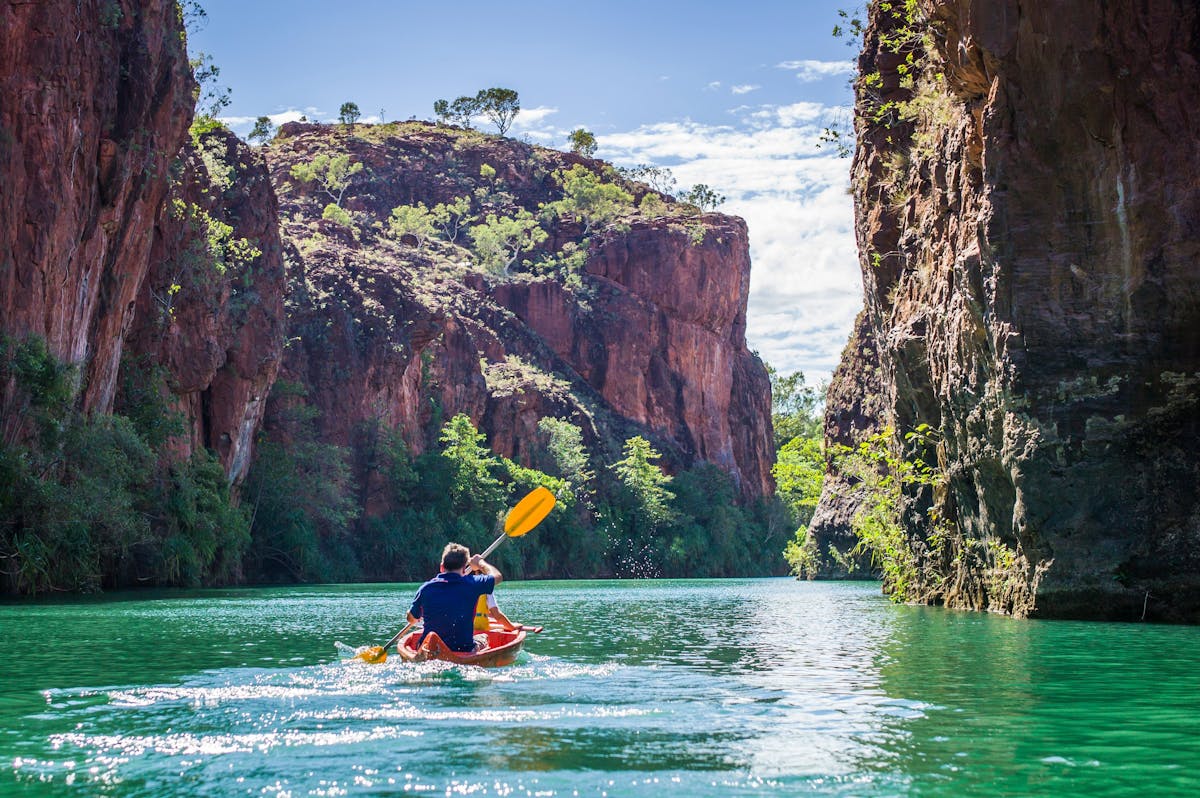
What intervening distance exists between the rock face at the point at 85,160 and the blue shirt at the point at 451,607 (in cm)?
2412

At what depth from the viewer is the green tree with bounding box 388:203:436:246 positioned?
114 m

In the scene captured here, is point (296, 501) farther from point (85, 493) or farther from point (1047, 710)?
point (1047, 710)

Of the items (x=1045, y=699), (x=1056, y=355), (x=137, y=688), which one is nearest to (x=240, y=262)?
(x=1056, y=355)

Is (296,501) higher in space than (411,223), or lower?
lower

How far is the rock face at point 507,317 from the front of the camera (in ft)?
240

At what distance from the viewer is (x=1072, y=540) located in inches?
851

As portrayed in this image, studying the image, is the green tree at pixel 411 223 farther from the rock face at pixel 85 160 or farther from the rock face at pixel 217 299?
the rock face at pixel 85 160

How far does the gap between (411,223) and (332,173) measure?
1054 cm

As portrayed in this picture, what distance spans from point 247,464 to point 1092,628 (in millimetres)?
43283

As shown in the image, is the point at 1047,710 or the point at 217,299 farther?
the point at 217,299

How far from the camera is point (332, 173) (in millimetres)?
119062

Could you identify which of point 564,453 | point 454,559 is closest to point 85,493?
point 454,559

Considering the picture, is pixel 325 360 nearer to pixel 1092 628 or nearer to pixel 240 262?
pixel 240 262

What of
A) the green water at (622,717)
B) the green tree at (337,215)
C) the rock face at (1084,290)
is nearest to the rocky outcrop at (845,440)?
the rock face at (1084,290)
